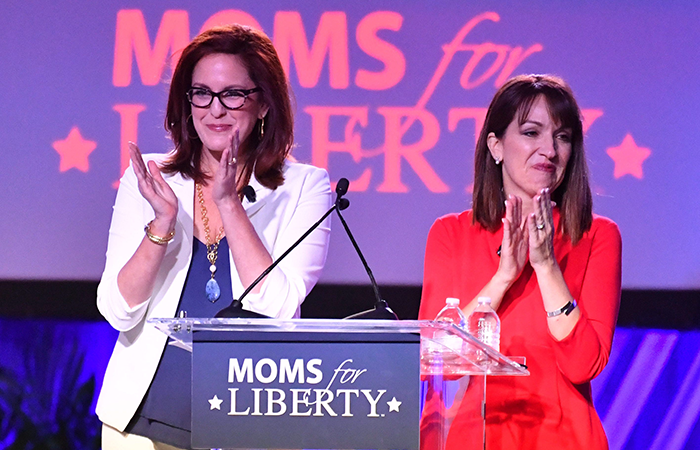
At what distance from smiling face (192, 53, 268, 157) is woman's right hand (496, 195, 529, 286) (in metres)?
0.75

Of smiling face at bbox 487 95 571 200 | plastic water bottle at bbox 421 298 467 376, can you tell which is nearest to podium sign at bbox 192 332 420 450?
plastic water bottle at bbox 421 298 467 376

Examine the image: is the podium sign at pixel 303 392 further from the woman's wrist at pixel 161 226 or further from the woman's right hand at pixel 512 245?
the woman's right hand at pixel 512 245

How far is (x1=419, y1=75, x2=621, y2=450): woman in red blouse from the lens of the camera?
2.17 meters

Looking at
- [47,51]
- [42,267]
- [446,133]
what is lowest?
[42,267]

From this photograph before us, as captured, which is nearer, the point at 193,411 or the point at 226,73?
the point at 193,411

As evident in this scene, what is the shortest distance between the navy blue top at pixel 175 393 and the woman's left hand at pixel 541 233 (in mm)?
788

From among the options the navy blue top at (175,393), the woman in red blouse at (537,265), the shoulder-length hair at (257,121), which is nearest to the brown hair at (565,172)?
the woman in red blouse at (537,265)

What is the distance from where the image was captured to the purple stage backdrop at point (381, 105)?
4.19 meters

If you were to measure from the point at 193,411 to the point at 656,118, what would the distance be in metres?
3.40

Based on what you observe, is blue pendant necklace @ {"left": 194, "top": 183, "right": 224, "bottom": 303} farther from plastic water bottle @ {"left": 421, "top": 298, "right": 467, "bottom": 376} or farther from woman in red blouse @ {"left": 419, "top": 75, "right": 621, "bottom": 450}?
plastic water bottle @ {"left": 421, "top": 298, "right": 467, "bottom": 376}

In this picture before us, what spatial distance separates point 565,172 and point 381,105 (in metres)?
1.84

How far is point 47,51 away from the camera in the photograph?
4262mm

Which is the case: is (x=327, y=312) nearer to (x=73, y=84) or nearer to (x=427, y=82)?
(x=427, y=82)

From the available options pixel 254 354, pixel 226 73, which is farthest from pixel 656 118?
pixel 254 354
